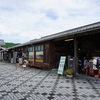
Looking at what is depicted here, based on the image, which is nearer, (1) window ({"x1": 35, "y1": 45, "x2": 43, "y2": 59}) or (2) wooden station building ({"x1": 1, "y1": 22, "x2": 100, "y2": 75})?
(2) wooden station building ({"x1": 1, "y1": 22, "x2": 100, "y2": 75})

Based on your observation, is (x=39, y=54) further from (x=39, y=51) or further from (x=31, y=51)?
(x=31, y=51)

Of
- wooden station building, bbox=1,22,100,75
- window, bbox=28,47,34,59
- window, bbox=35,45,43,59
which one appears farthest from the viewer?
window, bbox=28,47,34,59

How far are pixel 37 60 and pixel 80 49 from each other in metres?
5.47

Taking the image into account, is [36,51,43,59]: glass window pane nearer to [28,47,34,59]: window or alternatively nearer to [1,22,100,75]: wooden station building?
[1,22,100,75]: wooden station building

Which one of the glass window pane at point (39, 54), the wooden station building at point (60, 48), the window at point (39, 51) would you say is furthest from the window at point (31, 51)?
the glass window pane at point (39, 54)

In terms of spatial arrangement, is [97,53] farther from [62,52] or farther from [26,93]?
[26,93]

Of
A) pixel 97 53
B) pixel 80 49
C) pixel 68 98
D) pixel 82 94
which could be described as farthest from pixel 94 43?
pixel 68 98

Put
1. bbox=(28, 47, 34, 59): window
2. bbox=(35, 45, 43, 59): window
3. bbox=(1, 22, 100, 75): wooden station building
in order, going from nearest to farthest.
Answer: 1. bbox=(1, 22, 100, 75): wooden station building
2. bbox=(35, 45, 43, 59): window
3. bbox=(28, 47, 34, 59): window

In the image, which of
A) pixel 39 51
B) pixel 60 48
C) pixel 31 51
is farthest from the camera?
pixel 31 51

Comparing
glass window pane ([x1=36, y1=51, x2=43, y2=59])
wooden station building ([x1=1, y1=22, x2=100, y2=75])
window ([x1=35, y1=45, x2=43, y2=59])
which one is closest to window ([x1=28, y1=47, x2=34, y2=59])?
wooden station building ([x1=1, y1=22, x2=100, y2=75])

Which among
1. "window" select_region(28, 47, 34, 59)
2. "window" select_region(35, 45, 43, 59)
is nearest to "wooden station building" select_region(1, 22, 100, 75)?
"window" select_region(35, 45, 43, 59)

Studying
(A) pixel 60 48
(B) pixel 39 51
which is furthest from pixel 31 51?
(A) pixel 60 48

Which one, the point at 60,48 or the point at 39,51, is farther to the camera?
the point at 39,51

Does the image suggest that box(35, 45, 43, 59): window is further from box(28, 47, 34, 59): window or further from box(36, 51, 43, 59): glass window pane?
box(28, 47, 34, 59): window
